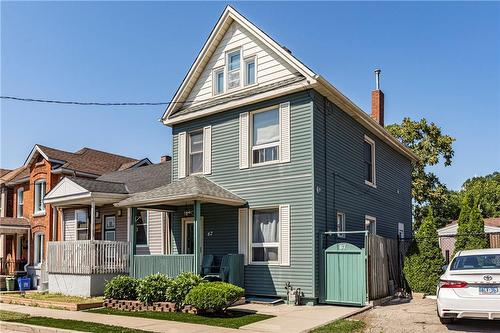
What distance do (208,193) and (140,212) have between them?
6.26 meters

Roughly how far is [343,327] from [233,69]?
977 centimetres

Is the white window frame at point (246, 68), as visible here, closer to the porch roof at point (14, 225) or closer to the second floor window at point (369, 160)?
→ the second floor window at point (369, 160)

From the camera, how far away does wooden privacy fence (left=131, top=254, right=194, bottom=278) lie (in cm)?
1475

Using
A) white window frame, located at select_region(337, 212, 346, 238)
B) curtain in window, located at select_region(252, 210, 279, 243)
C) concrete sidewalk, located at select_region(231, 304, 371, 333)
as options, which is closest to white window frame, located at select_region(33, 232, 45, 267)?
curtain in window, located at select_region(252, 210, 279, 243)

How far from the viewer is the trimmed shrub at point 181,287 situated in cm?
1319

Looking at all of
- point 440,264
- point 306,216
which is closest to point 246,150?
point 306,216

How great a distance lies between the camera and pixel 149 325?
11102 mm

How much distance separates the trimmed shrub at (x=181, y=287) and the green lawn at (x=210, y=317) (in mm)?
497

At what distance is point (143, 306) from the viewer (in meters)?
13.9

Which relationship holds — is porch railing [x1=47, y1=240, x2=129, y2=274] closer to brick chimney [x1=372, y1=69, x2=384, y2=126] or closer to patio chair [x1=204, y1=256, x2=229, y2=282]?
patio chair [x1=204, y1=256, x2=229, y2=282]

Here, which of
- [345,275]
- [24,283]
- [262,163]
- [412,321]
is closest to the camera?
[412,321]

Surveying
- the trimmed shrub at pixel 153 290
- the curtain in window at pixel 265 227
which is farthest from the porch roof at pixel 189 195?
the trimmed shrub at pixel 153 290

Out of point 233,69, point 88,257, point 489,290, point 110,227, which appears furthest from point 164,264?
point 489,290

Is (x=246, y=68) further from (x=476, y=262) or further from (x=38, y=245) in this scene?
(x=38, y=245)
